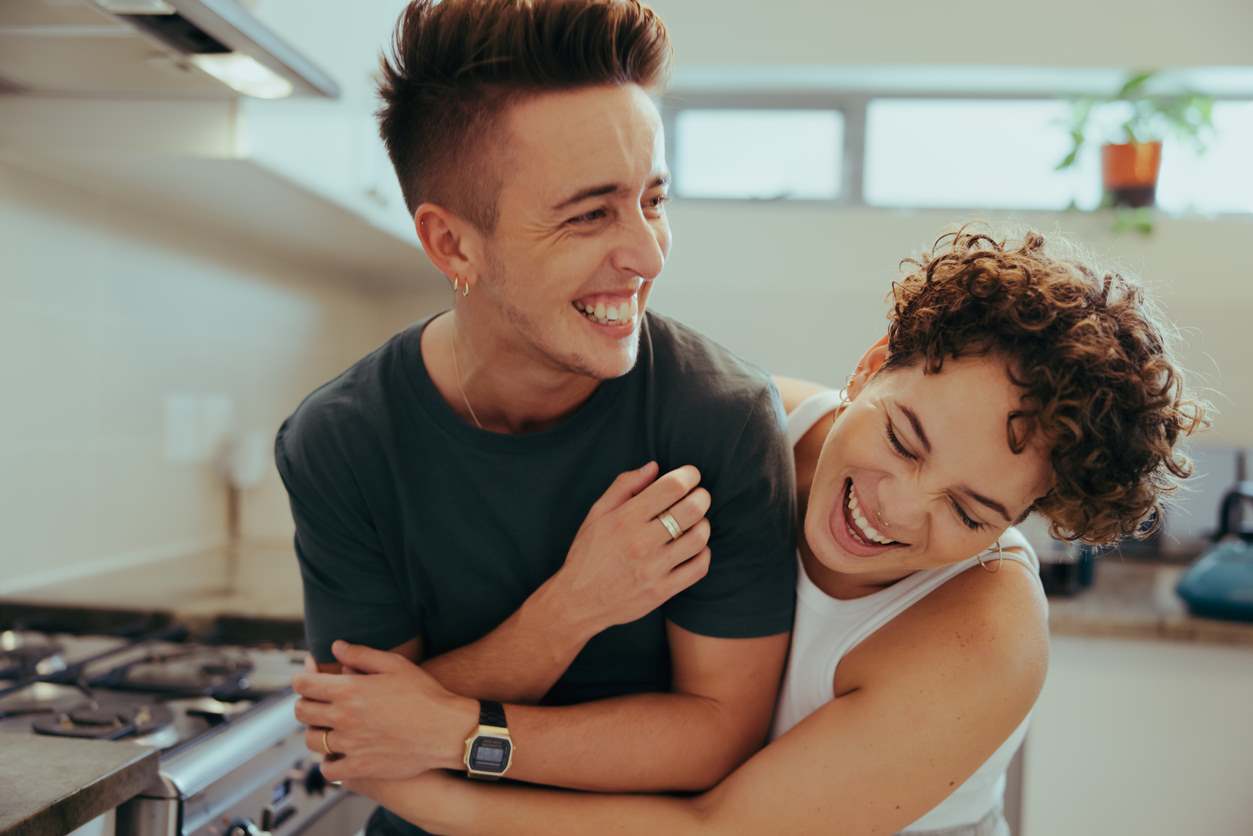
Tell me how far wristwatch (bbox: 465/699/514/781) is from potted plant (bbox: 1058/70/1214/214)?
7.97 ft

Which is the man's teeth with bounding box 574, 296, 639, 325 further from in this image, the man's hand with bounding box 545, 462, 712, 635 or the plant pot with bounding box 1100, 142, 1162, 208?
the plant pot with bounding box 1100, 142, 1162, 208

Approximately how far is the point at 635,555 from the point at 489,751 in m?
0.26

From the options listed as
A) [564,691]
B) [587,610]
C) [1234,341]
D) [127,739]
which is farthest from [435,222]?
[1234,341]

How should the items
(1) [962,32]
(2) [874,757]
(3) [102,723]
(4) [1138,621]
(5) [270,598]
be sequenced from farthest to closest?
(1) [962,32], (4) [1138,621], (5) [270,598], (3) [102,723], (2) [874,757]

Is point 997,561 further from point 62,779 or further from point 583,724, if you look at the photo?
point 62,779

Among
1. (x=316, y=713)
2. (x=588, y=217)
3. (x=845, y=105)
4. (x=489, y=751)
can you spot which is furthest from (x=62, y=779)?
(x=845, y=105)

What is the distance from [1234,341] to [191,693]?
2.65m

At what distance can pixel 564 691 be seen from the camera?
4.17 feet

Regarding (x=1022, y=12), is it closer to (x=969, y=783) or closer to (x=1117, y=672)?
(x=1117, y=672)

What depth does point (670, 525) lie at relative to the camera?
111 centimetres

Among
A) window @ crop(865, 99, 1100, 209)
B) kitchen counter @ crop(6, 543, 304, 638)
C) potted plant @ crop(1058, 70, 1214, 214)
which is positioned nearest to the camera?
kitchen counter @ crop(6, 543, 304, 638)

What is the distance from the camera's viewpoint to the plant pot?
288cm

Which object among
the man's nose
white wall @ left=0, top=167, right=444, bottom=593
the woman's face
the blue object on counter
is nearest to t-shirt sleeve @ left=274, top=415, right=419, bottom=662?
the man's nose

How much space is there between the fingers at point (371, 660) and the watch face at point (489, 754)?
0.13 m
